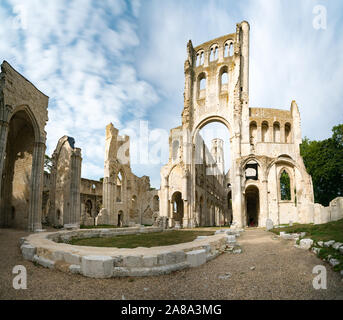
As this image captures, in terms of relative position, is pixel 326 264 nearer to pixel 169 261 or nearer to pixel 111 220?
pixel 169 261

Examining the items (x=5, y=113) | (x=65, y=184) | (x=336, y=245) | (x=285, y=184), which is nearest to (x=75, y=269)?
(x=336, y=245)

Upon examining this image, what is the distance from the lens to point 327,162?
23203 millimetres

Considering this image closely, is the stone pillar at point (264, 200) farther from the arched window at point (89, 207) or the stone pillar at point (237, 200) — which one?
the arched window at point (89, 207)

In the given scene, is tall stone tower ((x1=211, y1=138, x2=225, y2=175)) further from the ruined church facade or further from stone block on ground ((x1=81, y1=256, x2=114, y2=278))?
stone block on ground ((x1=81, y1=256, x2=114, y2=278))

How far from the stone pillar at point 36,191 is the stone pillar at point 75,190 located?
433cm

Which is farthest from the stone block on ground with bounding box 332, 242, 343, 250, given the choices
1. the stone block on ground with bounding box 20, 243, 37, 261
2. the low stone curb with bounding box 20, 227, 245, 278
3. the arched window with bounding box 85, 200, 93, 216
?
the arched window with bounding box 85, 200, 93, 216

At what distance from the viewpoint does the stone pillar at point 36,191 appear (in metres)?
14.2

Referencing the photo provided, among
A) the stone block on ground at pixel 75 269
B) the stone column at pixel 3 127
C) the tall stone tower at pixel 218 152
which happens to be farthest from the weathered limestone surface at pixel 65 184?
the tall stone tower at pixel 218 152

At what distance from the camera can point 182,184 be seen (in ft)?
79.6

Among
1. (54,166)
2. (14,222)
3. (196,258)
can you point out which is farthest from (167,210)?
(196,258)

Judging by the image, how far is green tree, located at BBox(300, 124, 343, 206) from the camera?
Result: 22844 mm

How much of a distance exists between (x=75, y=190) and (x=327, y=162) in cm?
2376

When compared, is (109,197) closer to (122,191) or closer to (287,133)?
(122,191)

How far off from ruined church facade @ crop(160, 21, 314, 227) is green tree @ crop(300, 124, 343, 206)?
2687 mm
